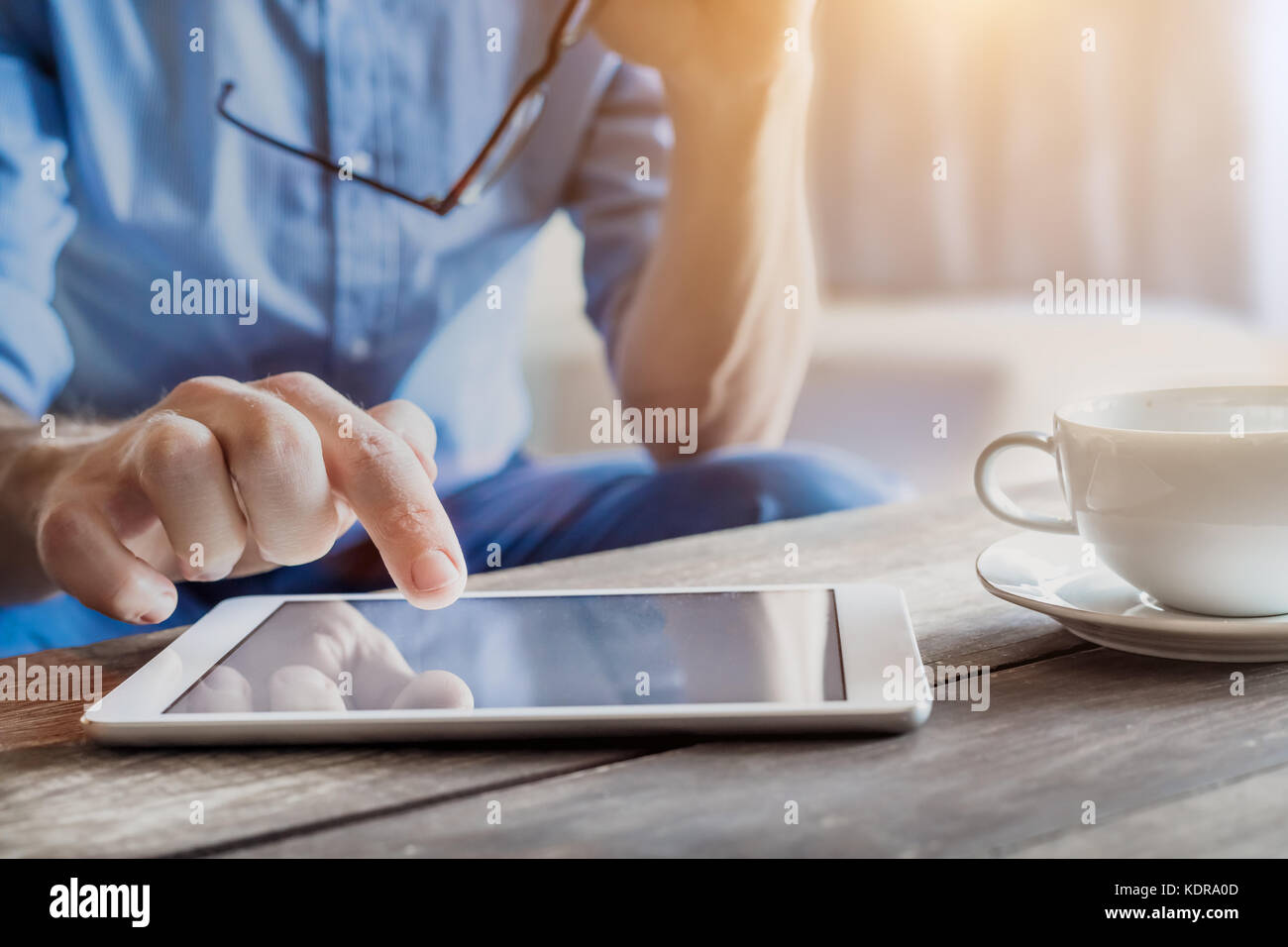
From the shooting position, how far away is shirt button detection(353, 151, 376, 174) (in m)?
1.01

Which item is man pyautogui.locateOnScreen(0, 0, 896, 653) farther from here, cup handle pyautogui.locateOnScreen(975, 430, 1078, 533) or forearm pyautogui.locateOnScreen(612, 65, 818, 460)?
cup handle pyautogui.locateOnScreen(975, 430, 1078, 533)

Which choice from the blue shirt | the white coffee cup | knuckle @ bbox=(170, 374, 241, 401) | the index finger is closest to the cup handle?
the white coffee cup

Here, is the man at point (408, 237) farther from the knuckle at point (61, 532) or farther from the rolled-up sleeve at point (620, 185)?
the knuckle at point (61, 532)

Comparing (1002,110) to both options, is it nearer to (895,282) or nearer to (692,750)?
(895,282)

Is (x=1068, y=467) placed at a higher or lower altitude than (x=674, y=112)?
lower

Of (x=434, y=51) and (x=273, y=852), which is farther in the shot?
(x=434, y=51)

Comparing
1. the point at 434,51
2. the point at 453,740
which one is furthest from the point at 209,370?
the point at 453,740

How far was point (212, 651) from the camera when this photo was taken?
419 millimetres

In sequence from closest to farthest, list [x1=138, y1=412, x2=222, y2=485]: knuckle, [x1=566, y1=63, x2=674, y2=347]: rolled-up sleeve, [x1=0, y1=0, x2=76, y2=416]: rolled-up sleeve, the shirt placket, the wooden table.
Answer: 1. the wooden table
2. [x1=138, y1=412, x2=222, y2=485]: knuckle
3. [x1=0, y1=0, x2=76, y2=416]: rolled-up sleeve
4. the shirt placket
5. [x1=566, y1=63, x2=674, y2=347]: rolled-up sleeve

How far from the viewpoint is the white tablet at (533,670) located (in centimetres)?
35

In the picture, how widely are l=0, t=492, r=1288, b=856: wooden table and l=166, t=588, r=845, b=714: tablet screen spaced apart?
0.08 feet

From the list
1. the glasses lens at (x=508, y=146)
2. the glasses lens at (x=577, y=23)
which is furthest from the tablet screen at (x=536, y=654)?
the glasses lens at (x=577, y=23)

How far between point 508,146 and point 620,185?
0.42 ft

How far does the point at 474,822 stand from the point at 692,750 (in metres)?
0.08
